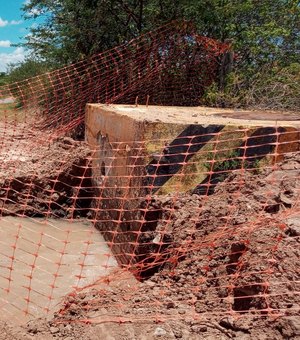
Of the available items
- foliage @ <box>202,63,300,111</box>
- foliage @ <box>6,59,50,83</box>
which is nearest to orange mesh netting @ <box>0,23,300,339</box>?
foliage @ <box>202,63,300,111</box>

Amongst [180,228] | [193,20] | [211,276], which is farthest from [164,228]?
[193,20]

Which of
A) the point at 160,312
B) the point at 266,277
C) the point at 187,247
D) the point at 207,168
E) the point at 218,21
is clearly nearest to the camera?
the point at 266,277

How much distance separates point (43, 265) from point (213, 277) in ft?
7.45

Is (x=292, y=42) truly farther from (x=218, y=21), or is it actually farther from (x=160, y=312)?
(x=160, y=312)

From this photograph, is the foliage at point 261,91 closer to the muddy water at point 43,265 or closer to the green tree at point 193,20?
the green tree at point 193,20

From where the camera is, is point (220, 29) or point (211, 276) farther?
point (220, 29)

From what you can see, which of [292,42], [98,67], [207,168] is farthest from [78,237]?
[292,42]

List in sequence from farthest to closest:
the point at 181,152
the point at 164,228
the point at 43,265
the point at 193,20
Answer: the point at 193,20, the point at 43,265, the point at 181,152, the point at 164,228

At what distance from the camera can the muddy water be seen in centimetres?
378

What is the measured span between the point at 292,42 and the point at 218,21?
4.95ft

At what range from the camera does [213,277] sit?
299cm

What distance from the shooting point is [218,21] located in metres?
8.70

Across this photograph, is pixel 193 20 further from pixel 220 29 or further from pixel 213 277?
pixel 213 277

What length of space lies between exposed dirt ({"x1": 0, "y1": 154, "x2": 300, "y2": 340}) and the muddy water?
474mm
